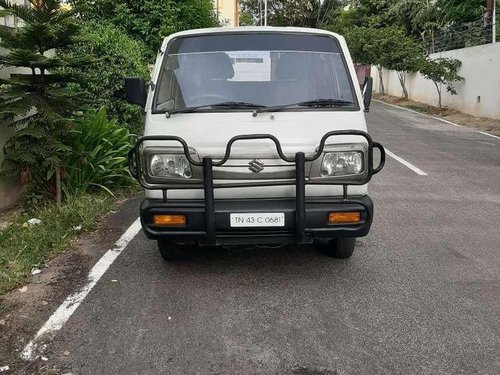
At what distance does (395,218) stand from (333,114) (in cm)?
249

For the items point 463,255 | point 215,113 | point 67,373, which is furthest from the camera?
point 463,255

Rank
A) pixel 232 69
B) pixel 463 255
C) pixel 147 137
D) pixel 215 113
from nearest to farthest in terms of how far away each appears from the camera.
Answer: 1. pixel 147 137
2. pixel 215 113
3. pixel 232 69
4. pixel 463 255

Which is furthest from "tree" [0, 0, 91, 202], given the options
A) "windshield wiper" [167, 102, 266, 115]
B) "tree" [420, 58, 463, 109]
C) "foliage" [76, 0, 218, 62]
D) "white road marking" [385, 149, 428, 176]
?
"tree" [420, 58, 463, 109]

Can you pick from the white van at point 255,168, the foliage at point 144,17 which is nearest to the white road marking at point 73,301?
the white van at point 255,168

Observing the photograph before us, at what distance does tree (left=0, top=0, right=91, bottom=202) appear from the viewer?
600 centimetres

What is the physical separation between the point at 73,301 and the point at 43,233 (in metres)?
1.68

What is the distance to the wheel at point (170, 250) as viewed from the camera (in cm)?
496

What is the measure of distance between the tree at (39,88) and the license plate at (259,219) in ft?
9.62

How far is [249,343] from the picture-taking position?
12.1ft

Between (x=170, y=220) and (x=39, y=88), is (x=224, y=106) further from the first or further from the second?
(x=39, y=88)

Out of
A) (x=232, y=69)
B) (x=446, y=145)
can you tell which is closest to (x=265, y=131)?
(x=232, y=69)

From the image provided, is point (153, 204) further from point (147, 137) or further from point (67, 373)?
point (67, 373)

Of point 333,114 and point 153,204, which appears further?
point 333,114

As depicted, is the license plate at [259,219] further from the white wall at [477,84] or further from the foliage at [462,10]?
the foliage at [462,10]
